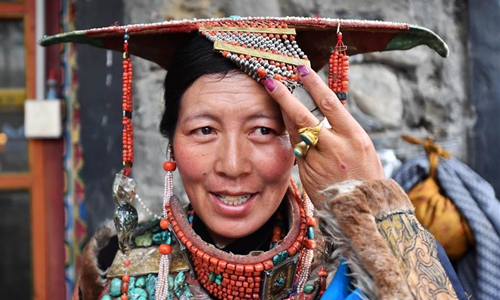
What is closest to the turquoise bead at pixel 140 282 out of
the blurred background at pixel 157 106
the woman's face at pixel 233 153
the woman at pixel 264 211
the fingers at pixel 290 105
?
the woman at pixel 264 211

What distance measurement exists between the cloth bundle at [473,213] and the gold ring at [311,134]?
3.74ft

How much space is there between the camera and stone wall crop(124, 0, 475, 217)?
8.66ft

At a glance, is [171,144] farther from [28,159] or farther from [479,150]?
[479,150]

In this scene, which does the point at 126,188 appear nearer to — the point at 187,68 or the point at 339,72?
the point at 187,68

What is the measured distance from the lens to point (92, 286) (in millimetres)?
1698

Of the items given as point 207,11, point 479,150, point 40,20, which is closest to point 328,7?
point 207,11

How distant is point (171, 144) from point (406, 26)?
74 cm

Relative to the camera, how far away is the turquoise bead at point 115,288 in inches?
63.9

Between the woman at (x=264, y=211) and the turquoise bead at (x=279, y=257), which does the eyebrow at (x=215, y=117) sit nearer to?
the woman at (x=264, y=211)

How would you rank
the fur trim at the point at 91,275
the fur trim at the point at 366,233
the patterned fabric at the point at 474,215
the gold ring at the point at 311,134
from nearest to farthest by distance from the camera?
1. the fur trim at the point at 366,233
2. the gold ring at the point at 311,134
3. the fur trim at the point at 91,275
4. the patterned fabric at the point at 474,215

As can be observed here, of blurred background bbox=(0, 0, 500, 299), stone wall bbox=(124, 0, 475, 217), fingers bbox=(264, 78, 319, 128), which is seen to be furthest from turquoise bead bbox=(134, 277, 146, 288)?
stone wall bbox=(124, 0, 475, 217)

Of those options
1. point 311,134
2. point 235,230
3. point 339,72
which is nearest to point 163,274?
point 235,230

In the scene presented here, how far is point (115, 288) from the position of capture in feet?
5.33

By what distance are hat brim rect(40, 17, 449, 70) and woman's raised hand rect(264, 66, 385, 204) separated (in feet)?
0.82
